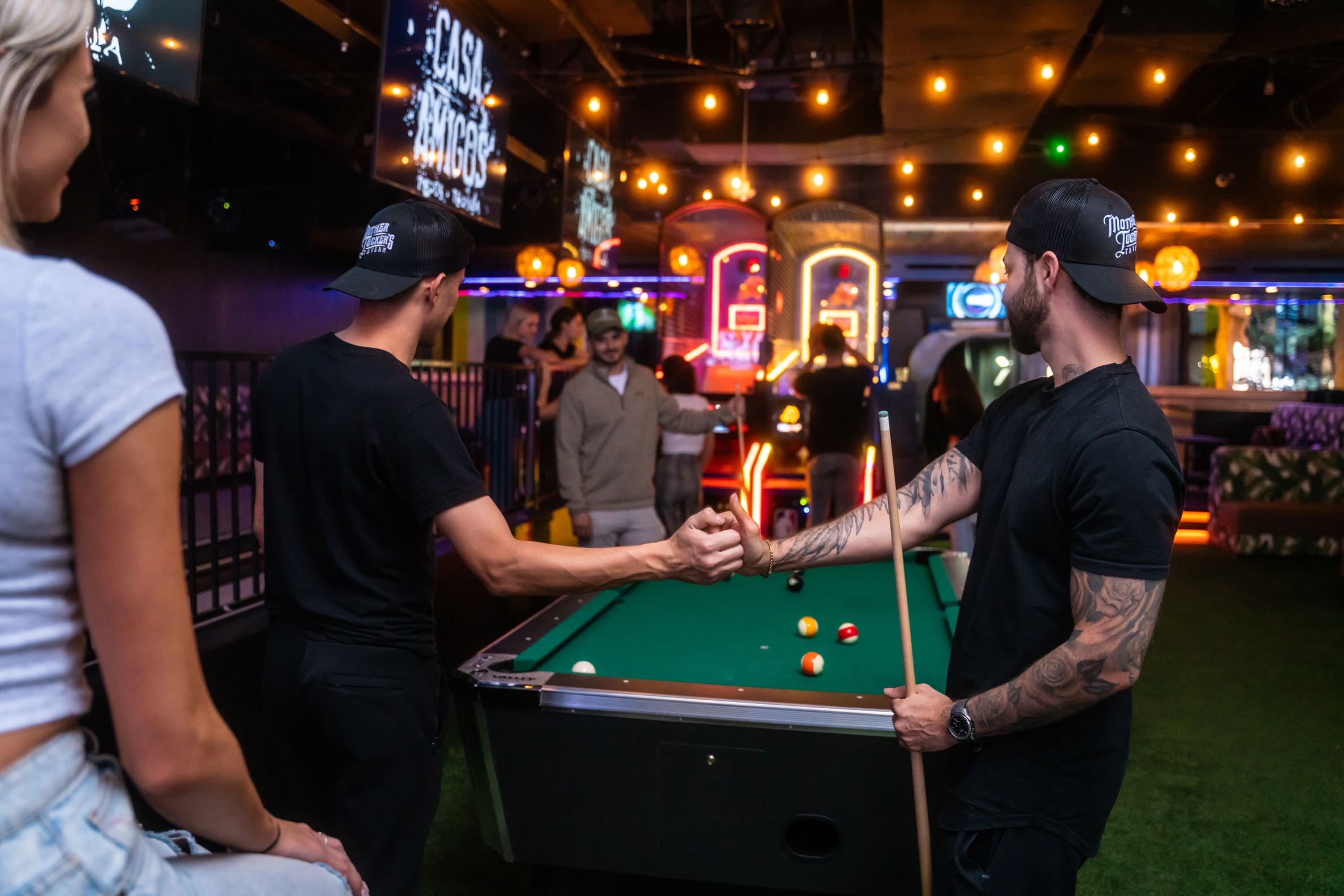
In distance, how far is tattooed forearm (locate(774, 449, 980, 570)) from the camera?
210 centimetres

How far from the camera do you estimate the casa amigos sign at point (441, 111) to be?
4094mm

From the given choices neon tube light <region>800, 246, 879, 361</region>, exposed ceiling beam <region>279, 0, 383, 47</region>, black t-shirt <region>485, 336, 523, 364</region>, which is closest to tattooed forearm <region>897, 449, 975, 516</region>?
exposed ceiling beam <region>279, 0, 383, 47</region>

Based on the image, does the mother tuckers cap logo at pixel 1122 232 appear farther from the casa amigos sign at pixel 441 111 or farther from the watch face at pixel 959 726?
the casa amigos sign at pixel 441 111

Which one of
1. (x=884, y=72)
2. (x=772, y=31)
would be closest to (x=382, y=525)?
(x=884, y=72)

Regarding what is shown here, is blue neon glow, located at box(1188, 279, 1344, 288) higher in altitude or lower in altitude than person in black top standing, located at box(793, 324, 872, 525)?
higher

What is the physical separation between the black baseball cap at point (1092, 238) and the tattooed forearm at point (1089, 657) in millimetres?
507

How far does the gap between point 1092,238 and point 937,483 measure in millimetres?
616

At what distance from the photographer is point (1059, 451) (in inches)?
63.9

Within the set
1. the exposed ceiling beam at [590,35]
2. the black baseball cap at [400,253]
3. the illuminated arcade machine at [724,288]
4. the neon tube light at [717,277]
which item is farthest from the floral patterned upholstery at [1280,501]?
the black baseball cap at [400,253]

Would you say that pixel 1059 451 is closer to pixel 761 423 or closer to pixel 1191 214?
pixel 761 423

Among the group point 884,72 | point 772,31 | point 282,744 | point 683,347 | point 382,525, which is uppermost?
point 772,31

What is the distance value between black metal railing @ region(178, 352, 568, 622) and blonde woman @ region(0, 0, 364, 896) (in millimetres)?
2341

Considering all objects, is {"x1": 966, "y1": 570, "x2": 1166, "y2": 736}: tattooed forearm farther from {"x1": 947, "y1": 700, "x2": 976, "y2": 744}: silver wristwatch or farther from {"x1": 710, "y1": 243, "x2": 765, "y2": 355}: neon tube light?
{"x1": 710, "y1": 243, "x2": 765, "y2": 355}: neon tube light

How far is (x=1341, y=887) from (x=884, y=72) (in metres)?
6.02
